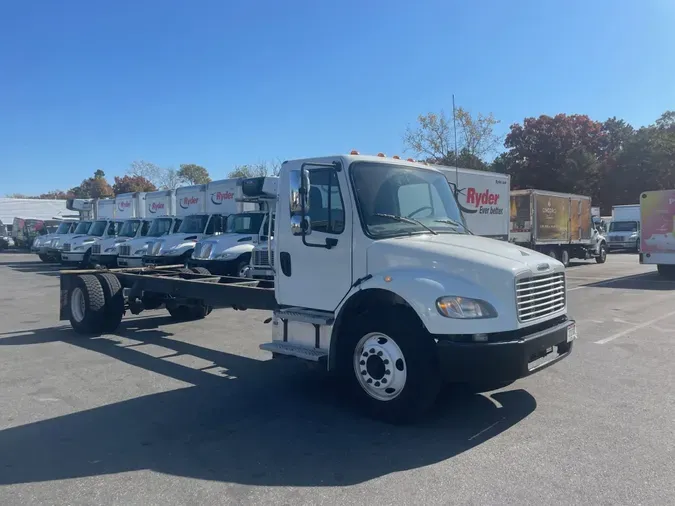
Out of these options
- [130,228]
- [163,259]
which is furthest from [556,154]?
[163,259]

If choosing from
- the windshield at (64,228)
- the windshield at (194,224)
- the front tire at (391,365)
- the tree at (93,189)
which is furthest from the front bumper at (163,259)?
the tree at (93,189)

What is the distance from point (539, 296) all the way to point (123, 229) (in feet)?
73.6

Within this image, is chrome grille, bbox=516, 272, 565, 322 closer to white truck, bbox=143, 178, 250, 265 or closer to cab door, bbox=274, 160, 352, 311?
cab door, bbox=274, 160, 352, 311

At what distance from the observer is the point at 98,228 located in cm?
2681

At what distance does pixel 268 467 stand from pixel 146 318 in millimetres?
7876

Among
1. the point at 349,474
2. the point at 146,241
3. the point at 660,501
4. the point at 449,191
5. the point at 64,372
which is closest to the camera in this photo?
the point at 660,501

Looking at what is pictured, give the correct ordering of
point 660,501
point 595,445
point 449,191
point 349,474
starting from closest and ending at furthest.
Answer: point 660,501, point 349,474, point 595,445, point 449,191

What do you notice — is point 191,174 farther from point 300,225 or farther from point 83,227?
point 300,225

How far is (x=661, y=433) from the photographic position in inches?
195

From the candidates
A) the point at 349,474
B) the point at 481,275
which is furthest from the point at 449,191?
the point at 349,474

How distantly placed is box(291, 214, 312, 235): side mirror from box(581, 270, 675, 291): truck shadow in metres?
13.4

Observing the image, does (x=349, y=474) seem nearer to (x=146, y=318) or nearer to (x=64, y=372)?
(x=64, y=372)

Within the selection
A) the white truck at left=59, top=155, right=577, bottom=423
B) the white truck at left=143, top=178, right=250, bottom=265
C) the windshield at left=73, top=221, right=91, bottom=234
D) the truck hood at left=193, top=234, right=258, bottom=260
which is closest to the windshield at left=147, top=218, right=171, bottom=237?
the white truck at left=143, top=178, right=250, bottom=265

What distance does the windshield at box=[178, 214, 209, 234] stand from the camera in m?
19.1
